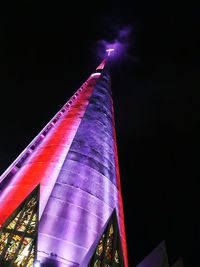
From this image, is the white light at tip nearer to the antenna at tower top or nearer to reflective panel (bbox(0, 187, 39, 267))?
reflective panel (bbox(0, 187, 39, 267))

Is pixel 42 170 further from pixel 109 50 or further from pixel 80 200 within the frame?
pixel 109 50

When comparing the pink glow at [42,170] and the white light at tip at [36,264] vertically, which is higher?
the pink glow at [42,170]

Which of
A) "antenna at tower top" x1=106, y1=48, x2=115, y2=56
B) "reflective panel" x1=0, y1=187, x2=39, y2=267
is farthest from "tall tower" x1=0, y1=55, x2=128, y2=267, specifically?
"antenna at tower top" x1=106, y1=48, x2=115, y2=56

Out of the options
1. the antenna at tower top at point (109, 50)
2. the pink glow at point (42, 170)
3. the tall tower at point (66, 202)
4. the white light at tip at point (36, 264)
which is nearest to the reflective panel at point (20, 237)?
the tall tower at point (66, 202)

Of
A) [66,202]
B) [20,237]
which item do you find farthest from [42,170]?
[20,237]

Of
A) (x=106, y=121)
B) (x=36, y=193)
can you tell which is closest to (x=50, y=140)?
(x=106, y=121)

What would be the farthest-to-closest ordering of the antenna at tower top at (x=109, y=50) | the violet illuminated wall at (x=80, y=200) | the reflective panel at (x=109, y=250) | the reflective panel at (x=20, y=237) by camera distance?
1. the antenna at tower top at (x=109, y=50)
2. the violet illuminated wall at (x=80, y=200)
3. the reflective panel at (x=109, y=250)
4. the reflective panel at (x=20, y=237)

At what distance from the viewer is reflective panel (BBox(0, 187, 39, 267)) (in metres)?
11.1

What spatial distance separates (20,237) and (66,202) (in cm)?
292

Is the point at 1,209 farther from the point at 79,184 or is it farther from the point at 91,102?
the point at 91,102

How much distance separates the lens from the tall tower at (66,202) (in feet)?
38.4

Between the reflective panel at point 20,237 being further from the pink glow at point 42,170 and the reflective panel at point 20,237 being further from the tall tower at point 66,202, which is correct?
the pink glow at point 42,170

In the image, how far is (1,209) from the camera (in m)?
14.2

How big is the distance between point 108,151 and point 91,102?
7115mm
